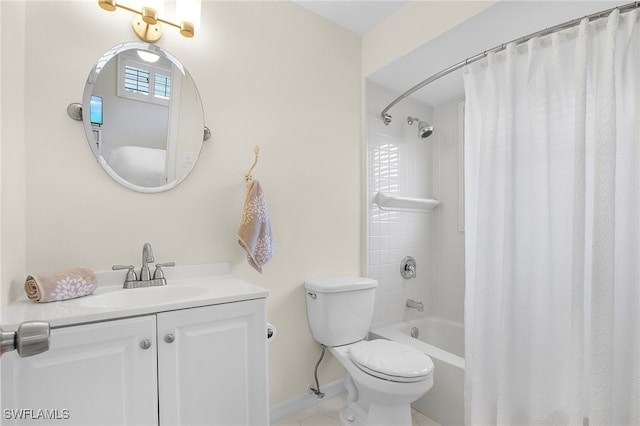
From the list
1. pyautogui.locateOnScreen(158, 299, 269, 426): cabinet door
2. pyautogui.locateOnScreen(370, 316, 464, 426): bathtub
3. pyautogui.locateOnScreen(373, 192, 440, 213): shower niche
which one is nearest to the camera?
pyautogui.locateOnScreen(158, 299, 269, 426): cabinet door

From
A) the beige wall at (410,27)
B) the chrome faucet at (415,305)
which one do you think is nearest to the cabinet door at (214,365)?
the chrome faucet at (415,305)

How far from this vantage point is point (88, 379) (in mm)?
923

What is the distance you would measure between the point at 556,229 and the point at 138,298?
1747mm

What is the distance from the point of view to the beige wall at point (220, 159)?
121 centimetres

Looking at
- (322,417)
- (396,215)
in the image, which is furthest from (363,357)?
(396,215)

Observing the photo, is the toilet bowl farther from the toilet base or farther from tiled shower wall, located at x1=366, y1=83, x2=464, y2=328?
tiled shower wall, located at x1=366, y1=83, x2=464, y2=328

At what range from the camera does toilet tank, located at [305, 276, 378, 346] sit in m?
1.81

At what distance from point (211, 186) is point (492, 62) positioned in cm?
150

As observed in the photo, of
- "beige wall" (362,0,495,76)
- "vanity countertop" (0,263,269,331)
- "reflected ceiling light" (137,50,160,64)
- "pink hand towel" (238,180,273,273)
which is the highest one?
"beige wall" (362,0,495,76)

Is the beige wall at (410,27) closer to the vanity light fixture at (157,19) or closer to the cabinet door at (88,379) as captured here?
the vanity light fixture at (157,19)

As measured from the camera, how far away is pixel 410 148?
263 cm

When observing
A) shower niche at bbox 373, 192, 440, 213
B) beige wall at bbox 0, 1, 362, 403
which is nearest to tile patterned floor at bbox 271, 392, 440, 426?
beige wall at bbox 0, 1, 362, 403

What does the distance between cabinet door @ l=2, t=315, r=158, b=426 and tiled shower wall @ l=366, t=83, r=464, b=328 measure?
62.5 inches

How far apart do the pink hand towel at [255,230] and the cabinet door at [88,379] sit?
61 cm
